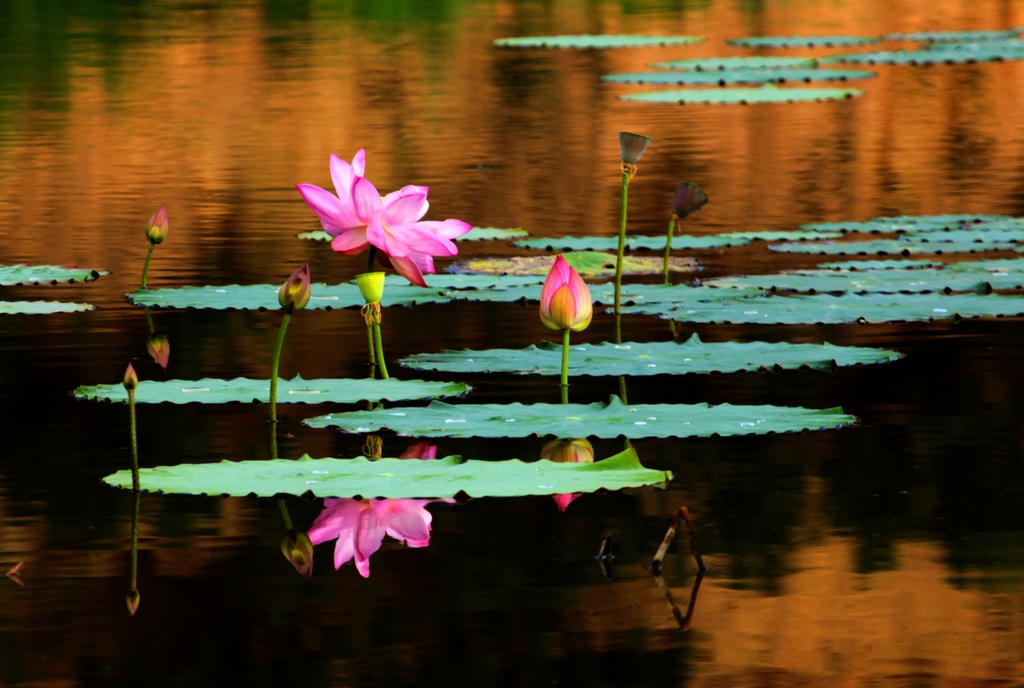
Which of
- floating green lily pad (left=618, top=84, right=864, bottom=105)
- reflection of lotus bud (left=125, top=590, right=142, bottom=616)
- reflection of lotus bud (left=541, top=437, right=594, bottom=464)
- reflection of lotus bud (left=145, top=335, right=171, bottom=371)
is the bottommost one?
reflection of lotus bud (left=125, top=590, right=142, bottom=616)

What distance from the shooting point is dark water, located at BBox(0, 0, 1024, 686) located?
2.60m

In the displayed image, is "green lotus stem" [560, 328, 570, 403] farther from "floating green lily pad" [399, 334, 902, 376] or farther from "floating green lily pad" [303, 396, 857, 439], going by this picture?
"floating green lily pad" [303, 396, 857, 439]

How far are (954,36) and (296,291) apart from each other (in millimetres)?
15107

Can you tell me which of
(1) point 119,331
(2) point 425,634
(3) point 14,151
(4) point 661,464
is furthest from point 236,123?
(2) point 425,634

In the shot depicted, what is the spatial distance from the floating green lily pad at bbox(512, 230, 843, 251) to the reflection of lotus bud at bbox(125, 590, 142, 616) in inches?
150

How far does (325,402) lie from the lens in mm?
4273

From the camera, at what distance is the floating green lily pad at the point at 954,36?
17.6 m

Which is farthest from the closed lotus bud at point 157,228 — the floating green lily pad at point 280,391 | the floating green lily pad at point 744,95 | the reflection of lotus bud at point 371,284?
the floating green lily pad at point 744,95

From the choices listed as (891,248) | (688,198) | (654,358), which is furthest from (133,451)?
(891,248)

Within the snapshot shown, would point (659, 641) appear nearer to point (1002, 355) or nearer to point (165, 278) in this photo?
point (1002, 355)

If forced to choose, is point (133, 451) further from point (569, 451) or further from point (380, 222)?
point (380, 222)

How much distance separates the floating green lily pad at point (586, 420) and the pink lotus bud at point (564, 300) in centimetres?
24

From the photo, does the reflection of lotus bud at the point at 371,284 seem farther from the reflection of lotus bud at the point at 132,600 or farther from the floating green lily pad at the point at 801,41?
the floating green lily pad at the point at 801,41

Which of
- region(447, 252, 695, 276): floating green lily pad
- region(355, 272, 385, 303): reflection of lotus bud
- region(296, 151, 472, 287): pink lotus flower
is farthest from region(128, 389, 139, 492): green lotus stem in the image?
region(447, 252, 695, 276): floating green lily pad
